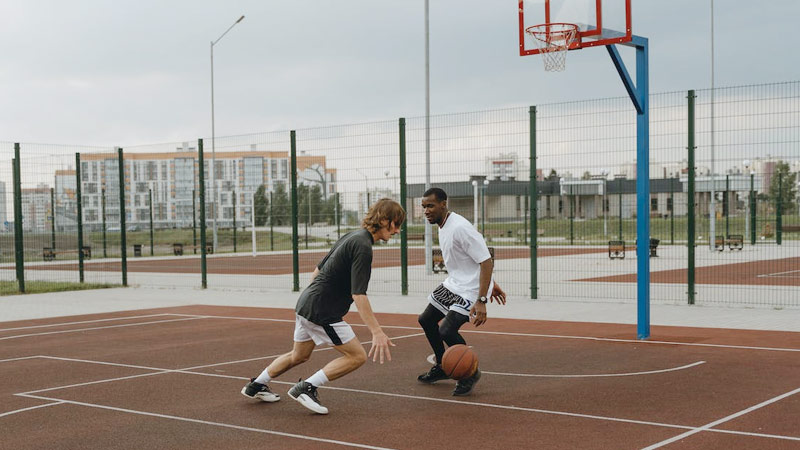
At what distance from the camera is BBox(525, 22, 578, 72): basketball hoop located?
1006cm

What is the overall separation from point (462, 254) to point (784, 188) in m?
9.49

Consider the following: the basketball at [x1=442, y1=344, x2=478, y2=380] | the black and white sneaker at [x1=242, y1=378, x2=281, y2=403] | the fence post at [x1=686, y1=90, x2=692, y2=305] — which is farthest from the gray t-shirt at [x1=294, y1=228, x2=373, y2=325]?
the fence post at [x1=686, y1=90, x2=692, y2=305]

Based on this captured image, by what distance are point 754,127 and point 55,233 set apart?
24.4 meters

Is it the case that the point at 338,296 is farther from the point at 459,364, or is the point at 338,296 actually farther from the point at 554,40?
the point at 554,40

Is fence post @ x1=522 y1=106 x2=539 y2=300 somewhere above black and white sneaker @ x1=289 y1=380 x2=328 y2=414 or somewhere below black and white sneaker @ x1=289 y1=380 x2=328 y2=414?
above

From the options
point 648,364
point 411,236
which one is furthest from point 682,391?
point 411,236

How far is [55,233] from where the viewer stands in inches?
1180

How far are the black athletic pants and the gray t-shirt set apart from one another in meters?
1.21

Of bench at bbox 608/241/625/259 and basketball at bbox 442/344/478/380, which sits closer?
basketball at bbox 442/344/478/380

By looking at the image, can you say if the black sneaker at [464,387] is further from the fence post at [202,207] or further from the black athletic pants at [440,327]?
the fence post at [202,207]

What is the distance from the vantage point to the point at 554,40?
10.2 m

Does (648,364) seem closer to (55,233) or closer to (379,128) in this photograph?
A: (379,128)

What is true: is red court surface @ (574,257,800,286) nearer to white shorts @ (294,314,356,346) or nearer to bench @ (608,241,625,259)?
bench @ (608,241,625,259)

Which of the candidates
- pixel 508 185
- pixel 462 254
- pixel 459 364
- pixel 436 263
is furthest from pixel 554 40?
pixel 436 263
